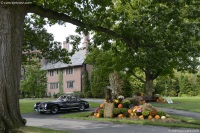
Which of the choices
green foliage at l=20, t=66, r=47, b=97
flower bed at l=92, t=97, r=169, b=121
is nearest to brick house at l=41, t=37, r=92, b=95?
green foliage at l=20, t=66, r=47, b=97

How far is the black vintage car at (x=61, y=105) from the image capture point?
20.4 metres

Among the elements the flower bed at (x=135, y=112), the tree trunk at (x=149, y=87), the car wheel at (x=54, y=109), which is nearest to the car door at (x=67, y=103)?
the car wheel at (x=54, y=109)

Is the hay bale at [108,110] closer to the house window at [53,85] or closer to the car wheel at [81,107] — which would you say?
the car wheel at [81,107]

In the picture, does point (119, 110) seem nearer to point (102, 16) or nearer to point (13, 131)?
point (102, 16)

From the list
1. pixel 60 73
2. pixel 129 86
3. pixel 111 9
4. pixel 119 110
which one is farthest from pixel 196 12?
pixel 60 73

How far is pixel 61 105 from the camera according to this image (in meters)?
21.2

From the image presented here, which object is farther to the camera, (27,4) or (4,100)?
(27,4)

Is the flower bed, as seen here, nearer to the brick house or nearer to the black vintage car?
the black vintage car

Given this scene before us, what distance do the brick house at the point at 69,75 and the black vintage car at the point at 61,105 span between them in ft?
80.6

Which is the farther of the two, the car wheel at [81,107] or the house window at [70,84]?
the house window at [70,84]

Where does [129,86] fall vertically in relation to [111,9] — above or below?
below

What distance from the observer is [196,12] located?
12.4m

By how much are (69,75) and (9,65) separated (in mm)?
42554

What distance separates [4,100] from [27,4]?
379cm
